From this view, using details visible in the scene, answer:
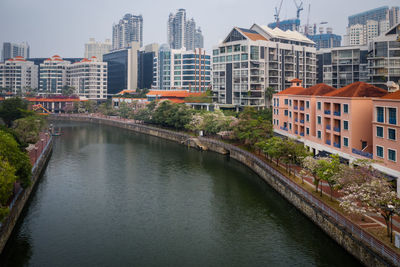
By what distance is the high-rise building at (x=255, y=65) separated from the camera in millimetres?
121688

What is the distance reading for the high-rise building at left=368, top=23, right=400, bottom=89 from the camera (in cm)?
9788

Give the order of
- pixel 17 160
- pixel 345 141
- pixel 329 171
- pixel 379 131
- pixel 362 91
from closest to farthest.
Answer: pixel 329 171
pixel 17 160
pixel 379 131
pixel 362 91
pixel 345 141

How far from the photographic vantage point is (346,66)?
5128 inches

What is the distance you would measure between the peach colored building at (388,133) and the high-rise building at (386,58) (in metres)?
58.1

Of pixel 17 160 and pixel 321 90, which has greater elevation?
pixel 321 90

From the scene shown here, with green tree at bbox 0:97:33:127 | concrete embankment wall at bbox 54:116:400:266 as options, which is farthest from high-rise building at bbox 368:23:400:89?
green tree at bbox 0:97:33:127

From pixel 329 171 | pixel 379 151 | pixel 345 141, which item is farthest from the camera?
pixel 345 141

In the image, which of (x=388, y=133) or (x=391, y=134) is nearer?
(x=391, y=134)

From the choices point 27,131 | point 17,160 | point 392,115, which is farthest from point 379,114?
point 27,131

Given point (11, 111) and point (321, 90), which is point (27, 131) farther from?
point (321, 90)

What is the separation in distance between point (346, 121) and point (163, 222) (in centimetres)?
2923

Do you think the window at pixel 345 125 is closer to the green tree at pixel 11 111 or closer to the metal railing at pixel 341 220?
the metal railing at pixel 341 220

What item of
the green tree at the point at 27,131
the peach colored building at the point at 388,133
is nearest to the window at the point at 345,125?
the peach colored building at the point at 388,133

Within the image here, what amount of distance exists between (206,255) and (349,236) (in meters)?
13.0
